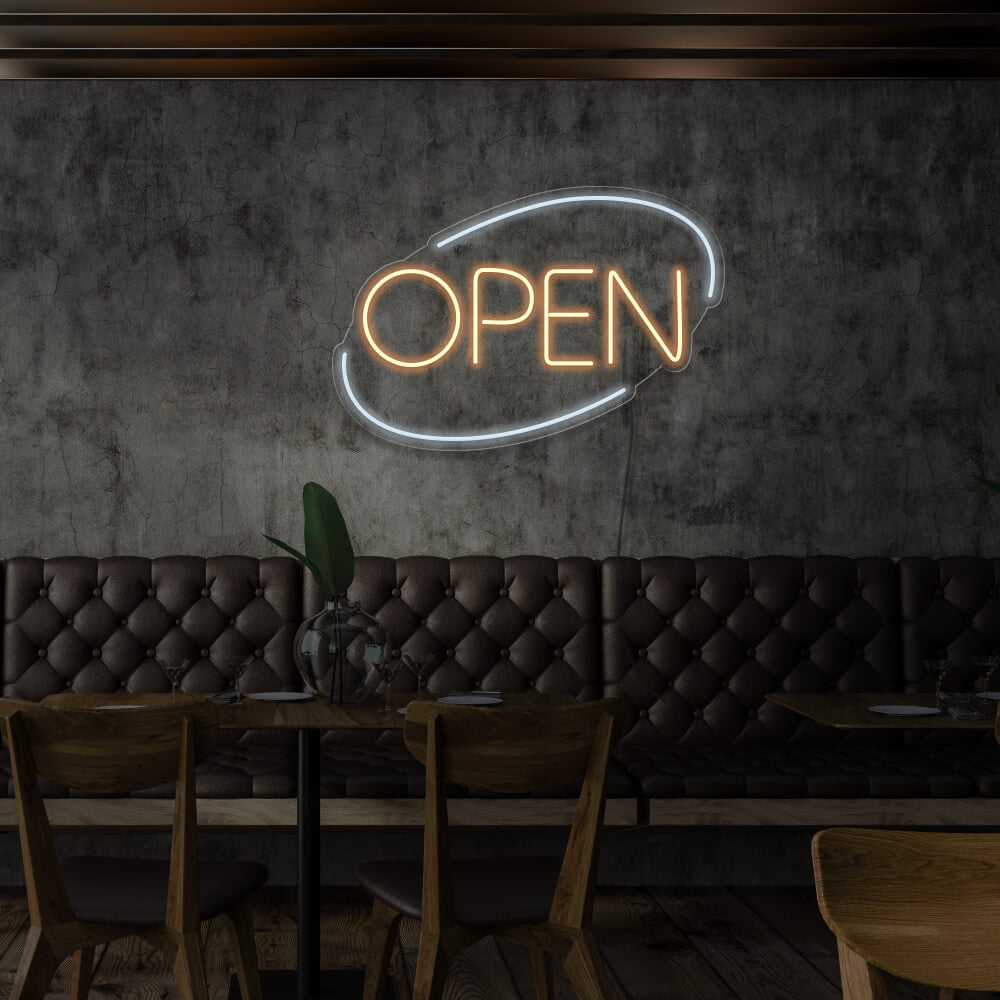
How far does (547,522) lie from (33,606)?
170 cm

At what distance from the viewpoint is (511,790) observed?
1.85 m

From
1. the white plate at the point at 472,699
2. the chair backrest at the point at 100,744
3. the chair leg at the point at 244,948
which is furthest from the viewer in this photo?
the white plate at the point at 472,699

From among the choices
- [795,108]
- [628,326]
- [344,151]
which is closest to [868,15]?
[795,108]

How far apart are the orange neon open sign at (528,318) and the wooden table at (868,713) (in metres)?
1.43

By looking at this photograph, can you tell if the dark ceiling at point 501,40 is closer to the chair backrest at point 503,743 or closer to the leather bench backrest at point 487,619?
the leather bench backrest at point 487,619

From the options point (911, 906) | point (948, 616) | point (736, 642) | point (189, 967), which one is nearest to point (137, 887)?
point (189, 967)

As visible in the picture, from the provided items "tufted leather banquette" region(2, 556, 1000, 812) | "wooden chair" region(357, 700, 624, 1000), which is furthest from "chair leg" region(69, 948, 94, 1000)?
"tufted leather banquette" region(2, 556, 1000, 812)

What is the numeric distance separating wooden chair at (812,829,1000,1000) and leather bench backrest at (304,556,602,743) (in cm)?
251

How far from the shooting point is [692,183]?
387 centimetres

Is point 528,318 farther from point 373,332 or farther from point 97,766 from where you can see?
point 97,766

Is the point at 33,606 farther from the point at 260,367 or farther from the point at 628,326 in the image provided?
the point at 628,326

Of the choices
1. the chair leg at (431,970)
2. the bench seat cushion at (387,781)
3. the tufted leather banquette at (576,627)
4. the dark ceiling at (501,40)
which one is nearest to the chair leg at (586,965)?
the chair leg at (431,970)

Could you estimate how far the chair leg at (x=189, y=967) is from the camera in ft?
6.16

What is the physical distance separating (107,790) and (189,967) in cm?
34
